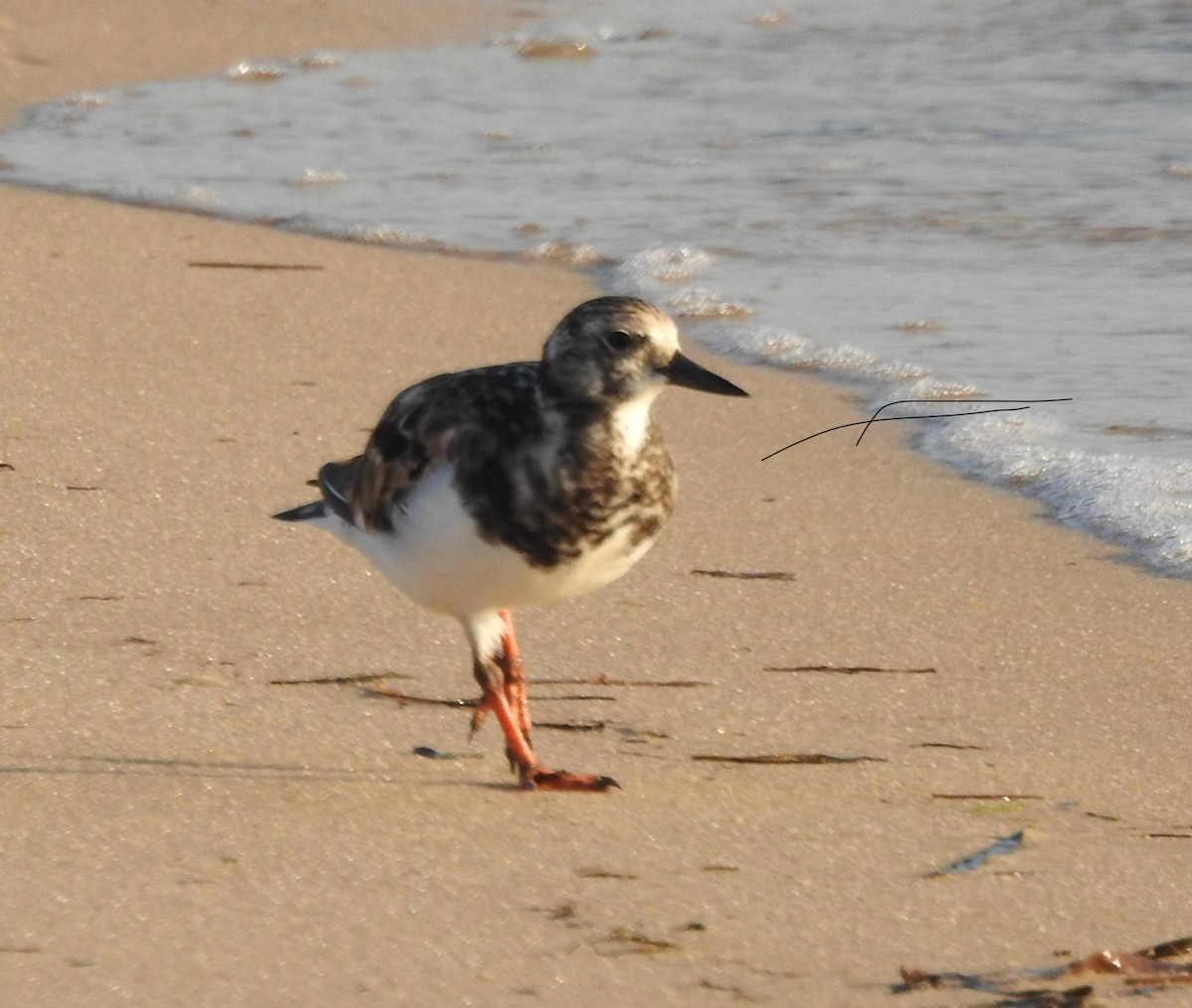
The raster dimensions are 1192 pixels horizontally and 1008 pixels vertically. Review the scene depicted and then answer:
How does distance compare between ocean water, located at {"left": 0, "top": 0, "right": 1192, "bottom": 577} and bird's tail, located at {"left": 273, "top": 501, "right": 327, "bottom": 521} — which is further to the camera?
ocean water, located at {"left": 0, "top": 0, "right": 1192, "bottom": 577}

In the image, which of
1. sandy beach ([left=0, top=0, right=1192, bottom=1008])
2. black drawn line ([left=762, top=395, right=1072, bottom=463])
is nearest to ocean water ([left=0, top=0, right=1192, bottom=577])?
black drawn line ([left=762, top=395, right=1072, bottom=463])

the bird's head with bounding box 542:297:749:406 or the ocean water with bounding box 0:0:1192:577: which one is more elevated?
the bird's head with bounding box 542:297:749:406

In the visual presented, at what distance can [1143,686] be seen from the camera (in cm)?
374

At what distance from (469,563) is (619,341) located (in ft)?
1.34

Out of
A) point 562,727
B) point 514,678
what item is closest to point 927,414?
point 562,727

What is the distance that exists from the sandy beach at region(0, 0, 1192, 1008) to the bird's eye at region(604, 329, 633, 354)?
69cm

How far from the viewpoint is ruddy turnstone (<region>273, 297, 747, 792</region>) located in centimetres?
301

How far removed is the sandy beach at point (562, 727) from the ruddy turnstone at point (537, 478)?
0.32 metres

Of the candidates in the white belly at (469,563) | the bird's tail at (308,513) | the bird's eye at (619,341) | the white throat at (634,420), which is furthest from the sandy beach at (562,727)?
the bird's eye at (619,341)

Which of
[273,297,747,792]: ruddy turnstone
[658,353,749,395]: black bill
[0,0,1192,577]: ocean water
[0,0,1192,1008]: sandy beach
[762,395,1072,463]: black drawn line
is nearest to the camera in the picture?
[0,0,1192,1008]: sandy beach

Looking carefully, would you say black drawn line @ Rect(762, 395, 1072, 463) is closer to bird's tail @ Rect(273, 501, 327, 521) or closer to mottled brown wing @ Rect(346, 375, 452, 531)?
bird's tail @ Rect(273, 501, 327, 521)

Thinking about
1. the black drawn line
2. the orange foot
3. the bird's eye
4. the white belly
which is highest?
the bird's eye

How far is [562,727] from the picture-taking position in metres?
3.53

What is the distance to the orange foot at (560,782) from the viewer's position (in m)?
3.16
